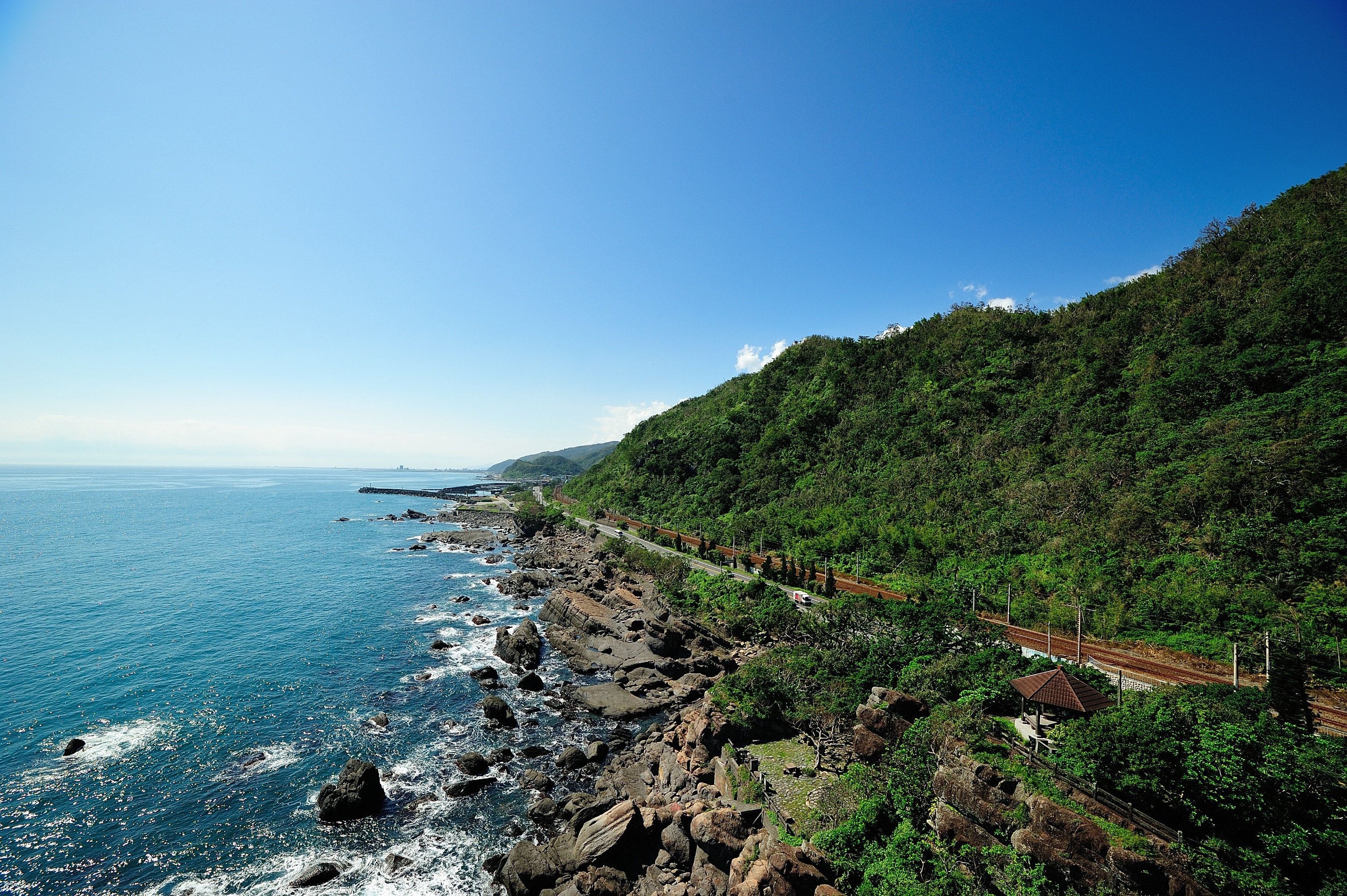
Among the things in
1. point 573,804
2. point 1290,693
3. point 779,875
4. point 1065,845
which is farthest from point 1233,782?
point 573,804

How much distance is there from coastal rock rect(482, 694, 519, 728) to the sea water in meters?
1.19

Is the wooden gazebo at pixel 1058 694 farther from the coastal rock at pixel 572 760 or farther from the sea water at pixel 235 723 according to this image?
the sea water at pixel 235 723

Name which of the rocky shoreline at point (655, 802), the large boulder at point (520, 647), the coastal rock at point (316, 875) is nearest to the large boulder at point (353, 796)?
the coastal rock at point (316, 875)

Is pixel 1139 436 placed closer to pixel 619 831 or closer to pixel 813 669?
pixel 813 669

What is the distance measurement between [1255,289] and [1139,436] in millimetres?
17257

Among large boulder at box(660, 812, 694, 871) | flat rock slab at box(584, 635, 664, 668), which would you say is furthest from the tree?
flat rock slab at box(584, 635, 664, 668)

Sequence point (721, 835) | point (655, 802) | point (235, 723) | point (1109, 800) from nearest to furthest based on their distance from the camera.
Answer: point (1109, 800), point (721, 835), point (655, 802), point (235, 723)

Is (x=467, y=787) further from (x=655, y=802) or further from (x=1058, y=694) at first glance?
(x=1058, y=694)

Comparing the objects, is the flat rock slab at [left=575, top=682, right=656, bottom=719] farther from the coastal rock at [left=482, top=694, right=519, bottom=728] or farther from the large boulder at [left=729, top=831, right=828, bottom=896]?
the large boulder at [left=729, top=831, right=828, bottom=896]

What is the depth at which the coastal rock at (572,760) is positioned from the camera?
25.8m

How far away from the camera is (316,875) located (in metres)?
18.5

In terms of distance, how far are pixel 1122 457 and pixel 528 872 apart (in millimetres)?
47716

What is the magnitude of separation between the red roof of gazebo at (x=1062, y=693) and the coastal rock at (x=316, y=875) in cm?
2918

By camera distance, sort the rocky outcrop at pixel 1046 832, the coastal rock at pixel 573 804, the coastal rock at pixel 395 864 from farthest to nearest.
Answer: the coastal rock at pixel 573 804 → the coastal rock at pixel 395 864 → the rocky outcrop at pixel 1046 832
